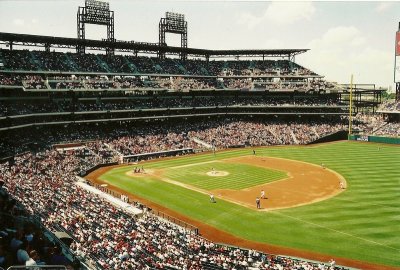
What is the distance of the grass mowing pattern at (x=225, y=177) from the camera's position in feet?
142

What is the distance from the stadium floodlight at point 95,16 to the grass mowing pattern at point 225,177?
36960mm

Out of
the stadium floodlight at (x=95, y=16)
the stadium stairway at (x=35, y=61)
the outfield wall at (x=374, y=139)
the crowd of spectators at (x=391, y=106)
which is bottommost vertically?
the outfield wall at (x=374, y=139)

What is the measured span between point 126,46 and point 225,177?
4148 cm

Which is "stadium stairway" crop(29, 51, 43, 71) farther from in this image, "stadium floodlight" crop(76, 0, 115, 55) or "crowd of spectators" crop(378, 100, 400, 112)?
"crowd of spectators" crop(378, 100, 400, 112)

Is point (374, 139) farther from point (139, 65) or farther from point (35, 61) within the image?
point (35, 61)

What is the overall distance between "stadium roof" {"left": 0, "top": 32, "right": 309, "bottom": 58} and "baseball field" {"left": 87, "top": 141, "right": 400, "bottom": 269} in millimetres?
28130

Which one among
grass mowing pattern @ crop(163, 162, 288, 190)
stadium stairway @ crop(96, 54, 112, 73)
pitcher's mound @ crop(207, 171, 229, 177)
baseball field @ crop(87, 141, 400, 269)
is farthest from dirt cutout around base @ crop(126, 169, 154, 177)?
stadium stairway @ crop(96, 54, 112, 73)

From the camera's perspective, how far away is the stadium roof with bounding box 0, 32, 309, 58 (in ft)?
206

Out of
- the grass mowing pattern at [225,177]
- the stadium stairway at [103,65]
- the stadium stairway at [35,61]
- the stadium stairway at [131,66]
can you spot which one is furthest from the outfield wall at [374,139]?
the stadium stairway at [35,61]

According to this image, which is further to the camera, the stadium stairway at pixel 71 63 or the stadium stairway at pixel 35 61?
the stadium stairway at pixel 71 63

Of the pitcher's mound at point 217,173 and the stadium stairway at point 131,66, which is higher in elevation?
the stadium stairway at point 131,66

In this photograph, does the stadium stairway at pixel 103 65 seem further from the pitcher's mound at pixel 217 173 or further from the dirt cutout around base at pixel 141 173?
the pitcher's mound at pixel 217 173

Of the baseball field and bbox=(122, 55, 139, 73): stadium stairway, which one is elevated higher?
bbox=(122, 55, 139, 73): stadium stairway

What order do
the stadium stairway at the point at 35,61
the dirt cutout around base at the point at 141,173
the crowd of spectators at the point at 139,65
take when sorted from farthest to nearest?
the crowd of spectators at the point at 139,65, the stadium stairway at the point at 35,61, the dirt cutout around base at the point at 141,173
